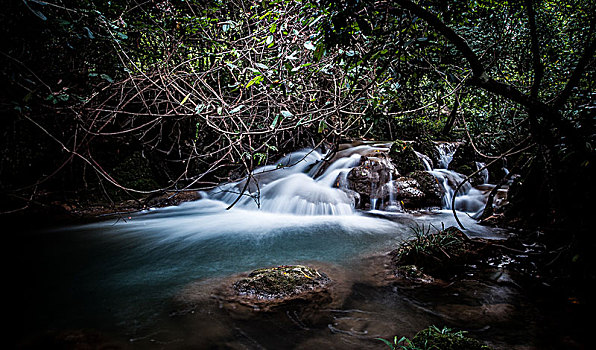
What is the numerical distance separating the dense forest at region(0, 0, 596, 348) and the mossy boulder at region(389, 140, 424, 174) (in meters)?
2.28

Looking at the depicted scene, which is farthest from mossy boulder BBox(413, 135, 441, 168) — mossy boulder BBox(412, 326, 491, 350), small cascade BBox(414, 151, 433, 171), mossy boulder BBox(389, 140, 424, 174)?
mossy boulder BBox(412, 326, 491, 350)

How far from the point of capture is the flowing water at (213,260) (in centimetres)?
252

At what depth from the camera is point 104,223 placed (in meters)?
5.95

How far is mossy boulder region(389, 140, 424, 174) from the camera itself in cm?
798

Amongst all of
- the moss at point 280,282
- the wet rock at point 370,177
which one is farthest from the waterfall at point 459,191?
the moss at point 280,282

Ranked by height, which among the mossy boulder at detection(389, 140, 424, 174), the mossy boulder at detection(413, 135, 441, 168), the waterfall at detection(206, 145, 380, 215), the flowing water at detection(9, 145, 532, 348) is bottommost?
the flowing water at detection(9, 145, 532, 348)

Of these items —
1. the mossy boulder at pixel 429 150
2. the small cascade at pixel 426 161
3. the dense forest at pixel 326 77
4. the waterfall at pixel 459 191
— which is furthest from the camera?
the mossy boulder at pixel 429 150

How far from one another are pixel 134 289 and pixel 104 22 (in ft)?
10.5

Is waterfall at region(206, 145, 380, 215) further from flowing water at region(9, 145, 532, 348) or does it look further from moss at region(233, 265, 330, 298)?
moss at region(233, 265, 330, 298)

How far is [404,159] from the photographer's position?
317 inches

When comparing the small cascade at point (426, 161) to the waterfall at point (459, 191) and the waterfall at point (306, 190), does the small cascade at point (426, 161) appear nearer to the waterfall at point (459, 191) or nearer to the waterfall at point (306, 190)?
the waterfall at point (459, 191)

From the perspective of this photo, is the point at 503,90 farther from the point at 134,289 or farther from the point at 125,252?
the point at 125,252

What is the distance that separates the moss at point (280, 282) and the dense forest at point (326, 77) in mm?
1213

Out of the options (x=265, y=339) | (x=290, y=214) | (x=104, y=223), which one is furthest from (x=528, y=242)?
(x=104, y=223)
